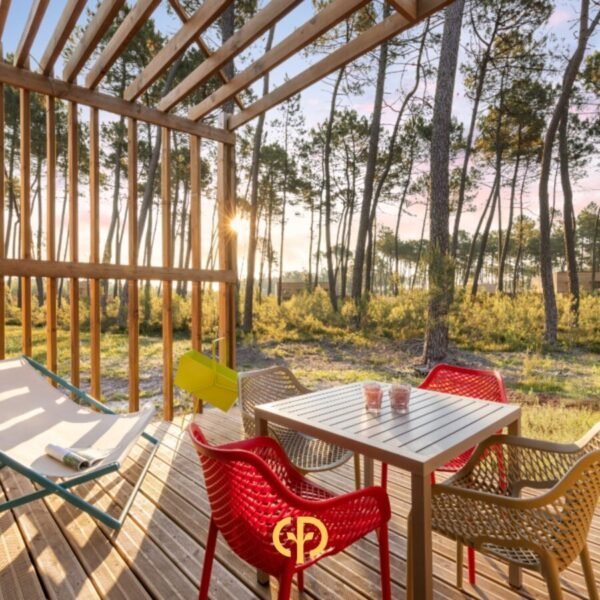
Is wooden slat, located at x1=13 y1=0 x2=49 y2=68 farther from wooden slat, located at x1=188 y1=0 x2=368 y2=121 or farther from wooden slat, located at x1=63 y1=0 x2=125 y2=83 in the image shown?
wooden slat, located at x1=188 y1=0 x2=368 y2=121

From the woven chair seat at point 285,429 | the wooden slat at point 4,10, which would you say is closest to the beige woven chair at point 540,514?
the woven chair seat at point 285,429

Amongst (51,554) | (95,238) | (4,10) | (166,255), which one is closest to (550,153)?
(166,255)

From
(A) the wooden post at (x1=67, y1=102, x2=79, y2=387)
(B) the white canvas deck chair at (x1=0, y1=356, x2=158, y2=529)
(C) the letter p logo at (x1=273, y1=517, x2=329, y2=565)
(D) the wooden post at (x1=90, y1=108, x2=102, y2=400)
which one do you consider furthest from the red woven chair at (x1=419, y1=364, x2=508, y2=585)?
(A) the wooden post at (x1=67, y1=102, x2=79, y2=387)

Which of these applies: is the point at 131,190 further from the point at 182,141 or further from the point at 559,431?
the point at 182,141

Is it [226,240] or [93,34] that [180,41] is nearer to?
[93,34]

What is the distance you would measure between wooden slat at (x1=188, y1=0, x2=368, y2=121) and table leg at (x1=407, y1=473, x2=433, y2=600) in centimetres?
242

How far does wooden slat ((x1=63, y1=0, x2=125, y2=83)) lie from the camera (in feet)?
7.88

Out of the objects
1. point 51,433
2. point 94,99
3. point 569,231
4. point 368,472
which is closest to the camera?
point 368,472

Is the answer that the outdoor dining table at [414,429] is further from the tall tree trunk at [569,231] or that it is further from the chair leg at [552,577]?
the tall tree trunk at [569,231]

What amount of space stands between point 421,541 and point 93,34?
332cm

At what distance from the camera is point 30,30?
2.64m

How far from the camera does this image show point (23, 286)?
118 inches

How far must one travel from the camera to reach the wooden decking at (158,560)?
1.71 m

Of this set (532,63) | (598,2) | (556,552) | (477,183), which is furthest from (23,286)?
(477,183)
